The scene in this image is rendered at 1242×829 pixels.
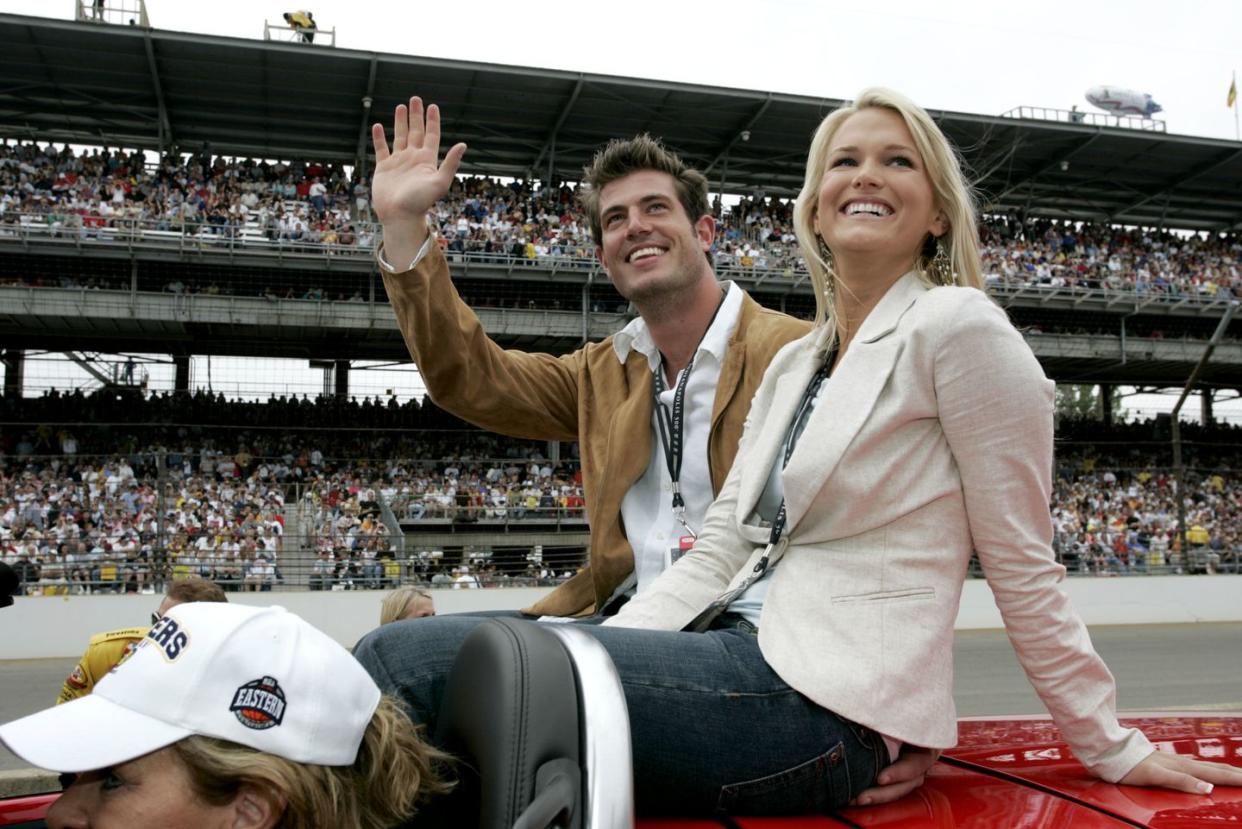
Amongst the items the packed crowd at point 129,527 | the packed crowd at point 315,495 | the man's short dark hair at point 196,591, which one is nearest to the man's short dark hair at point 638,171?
the man's short dark hair at point 196,591

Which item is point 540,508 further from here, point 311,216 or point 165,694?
point 165,694

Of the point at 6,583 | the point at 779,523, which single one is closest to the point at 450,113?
the point at 6,583

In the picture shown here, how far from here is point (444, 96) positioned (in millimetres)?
23984

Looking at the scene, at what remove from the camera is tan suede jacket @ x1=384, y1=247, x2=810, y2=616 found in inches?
111

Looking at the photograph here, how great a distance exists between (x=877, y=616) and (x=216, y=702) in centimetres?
95

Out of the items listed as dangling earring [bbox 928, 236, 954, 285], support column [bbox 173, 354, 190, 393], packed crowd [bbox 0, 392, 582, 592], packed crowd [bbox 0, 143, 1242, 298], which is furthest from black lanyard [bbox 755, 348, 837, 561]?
support column [bbox 173, 354, 190, 393]

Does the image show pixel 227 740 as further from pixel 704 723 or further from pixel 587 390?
pixel 587 390

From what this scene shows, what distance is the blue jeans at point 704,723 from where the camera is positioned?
149cm

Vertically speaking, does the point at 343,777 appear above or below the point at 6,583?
below

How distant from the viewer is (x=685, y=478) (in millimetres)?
2875

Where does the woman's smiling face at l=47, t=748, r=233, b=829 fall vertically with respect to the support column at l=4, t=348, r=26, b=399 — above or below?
below

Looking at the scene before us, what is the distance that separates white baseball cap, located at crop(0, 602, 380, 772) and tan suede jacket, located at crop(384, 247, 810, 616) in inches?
60.4

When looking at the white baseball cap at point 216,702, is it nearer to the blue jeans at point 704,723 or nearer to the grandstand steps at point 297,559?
the blue jeans at point 704,723

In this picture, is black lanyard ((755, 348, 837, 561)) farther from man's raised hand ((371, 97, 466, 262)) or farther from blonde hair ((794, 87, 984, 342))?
man's raised hand ((371, 97, 466, 262))
